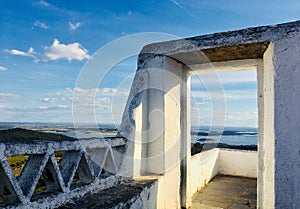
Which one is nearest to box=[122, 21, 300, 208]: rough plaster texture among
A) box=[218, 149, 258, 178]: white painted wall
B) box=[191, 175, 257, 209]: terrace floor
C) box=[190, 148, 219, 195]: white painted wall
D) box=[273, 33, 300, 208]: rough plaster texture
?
box=[273, 33, 300, 208]: rough plaster texture

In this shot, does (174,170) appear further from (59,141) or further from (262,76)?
(59,141)

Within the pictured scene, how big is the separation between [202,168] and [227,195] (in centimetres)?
79

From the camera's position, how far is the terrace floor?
4594 millimetres

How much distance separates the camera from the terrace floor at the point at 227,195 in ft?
15.1

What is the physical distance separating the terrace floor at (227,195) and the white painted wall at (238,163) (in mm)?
440

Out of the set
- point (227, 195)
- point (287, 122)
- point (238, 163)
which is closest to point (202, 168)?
point (227, 195)

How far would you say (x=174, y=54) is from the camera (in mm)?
3607

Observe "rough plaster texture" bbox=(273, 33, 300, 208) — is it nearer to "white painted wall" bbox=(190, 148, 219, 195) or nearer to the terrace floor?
the terrace floor

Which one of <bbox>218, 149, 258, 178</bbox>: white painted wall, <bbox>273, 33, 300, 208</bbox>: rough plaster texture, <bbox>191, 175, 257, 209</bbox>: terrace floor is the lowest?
<bbox>191, 175, 257, 209</bbox>: terrace floor

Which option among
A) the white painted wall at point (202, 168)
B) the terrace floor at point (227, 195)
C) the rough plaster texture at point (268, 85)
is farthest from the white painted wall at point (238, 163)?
the rough plaster texture at point (268, 85)

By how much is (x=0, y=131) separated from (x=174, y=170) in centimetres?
231

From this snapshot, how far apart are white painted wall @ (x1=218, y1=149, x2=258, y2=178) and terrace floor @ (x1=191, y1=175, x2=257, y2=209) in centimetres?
44

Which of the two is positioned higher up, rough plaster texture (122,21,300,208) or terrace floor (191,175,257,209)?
rough plaster texture (122,21,300,208)

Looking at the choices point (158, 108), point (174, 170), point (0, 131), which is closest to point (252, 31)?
point (158, 108)
